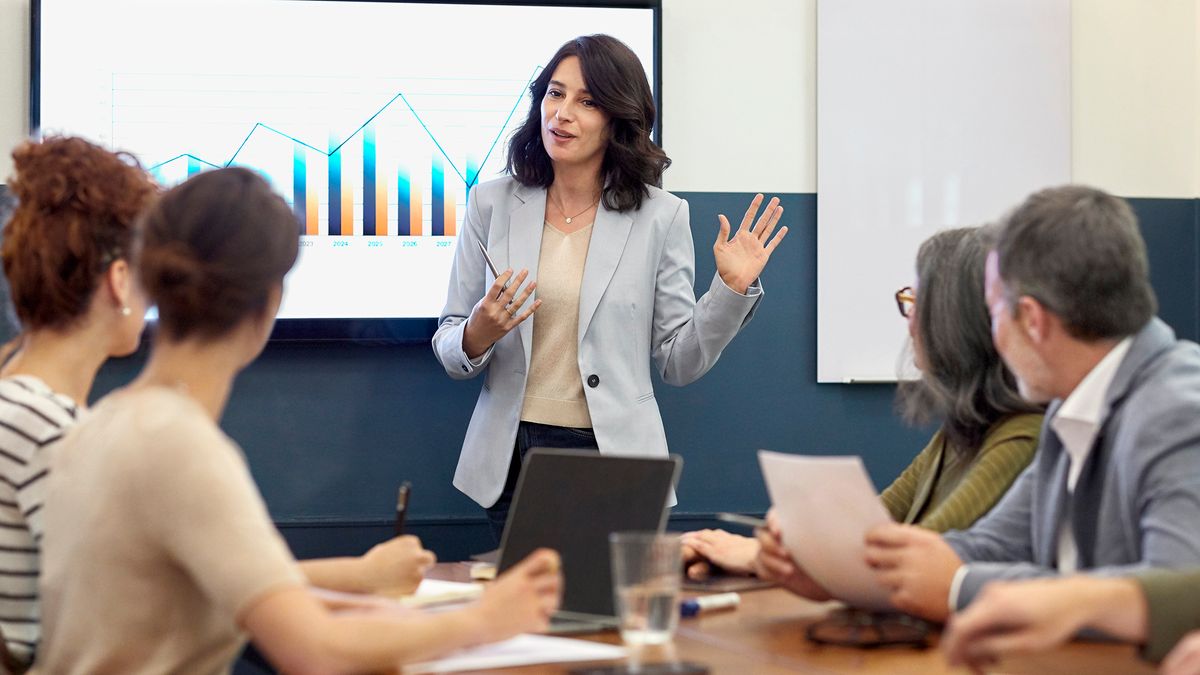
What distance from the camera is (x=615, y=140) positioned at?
3.27 metres

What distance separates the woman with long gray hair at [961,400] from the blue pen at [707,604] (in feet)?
0.80

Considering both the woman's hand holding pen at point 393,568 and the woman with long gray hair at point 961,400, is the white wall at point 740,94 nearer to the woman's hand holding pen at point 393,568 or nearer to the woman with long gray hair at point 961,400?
the woman with long gray hair at point 961,400

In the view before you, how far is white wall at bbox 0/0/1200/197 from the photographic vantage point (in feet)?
12.7

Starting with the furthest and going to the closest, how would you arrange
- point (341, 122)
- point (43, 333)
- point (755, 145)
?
1. point (755, 145)
2. point (341, 122)
3. point (43, 333)

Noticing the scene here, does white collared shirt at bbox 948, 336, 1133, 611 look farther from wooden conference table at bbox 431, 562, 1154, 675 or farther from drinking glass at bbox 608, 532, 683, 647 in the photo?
drinking glass at bbox 608, 532, 683, 647

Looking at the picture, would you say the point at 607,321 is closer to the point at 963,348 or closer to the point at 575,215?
the point at 575,215

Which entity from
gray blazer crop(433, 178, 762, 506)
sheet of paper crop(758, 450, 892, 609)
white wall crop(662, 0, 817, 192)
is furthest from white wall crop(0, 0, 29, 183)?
sheet of paper crop(758, 450, 892, 609)

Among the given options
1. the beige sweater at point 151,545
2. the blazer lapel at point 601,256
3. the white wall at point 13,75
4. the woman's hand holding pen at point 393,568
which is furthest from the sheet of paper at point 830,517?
the white wall at point 13,75

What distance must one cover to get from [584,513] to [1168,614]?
73 centimetres

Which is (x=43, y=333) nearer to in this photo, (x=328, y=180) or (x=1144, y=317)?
(x=1144, y=317)

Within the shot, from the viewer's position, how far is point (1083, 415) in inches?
66.7

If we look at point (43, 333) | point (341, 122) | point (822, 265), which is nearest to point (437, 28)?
point (341, 122)

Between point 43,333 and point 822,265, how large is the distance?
8.23 feet

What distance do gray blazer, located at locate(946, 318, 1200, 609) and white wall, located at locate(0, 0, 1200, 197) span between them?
2153mm
